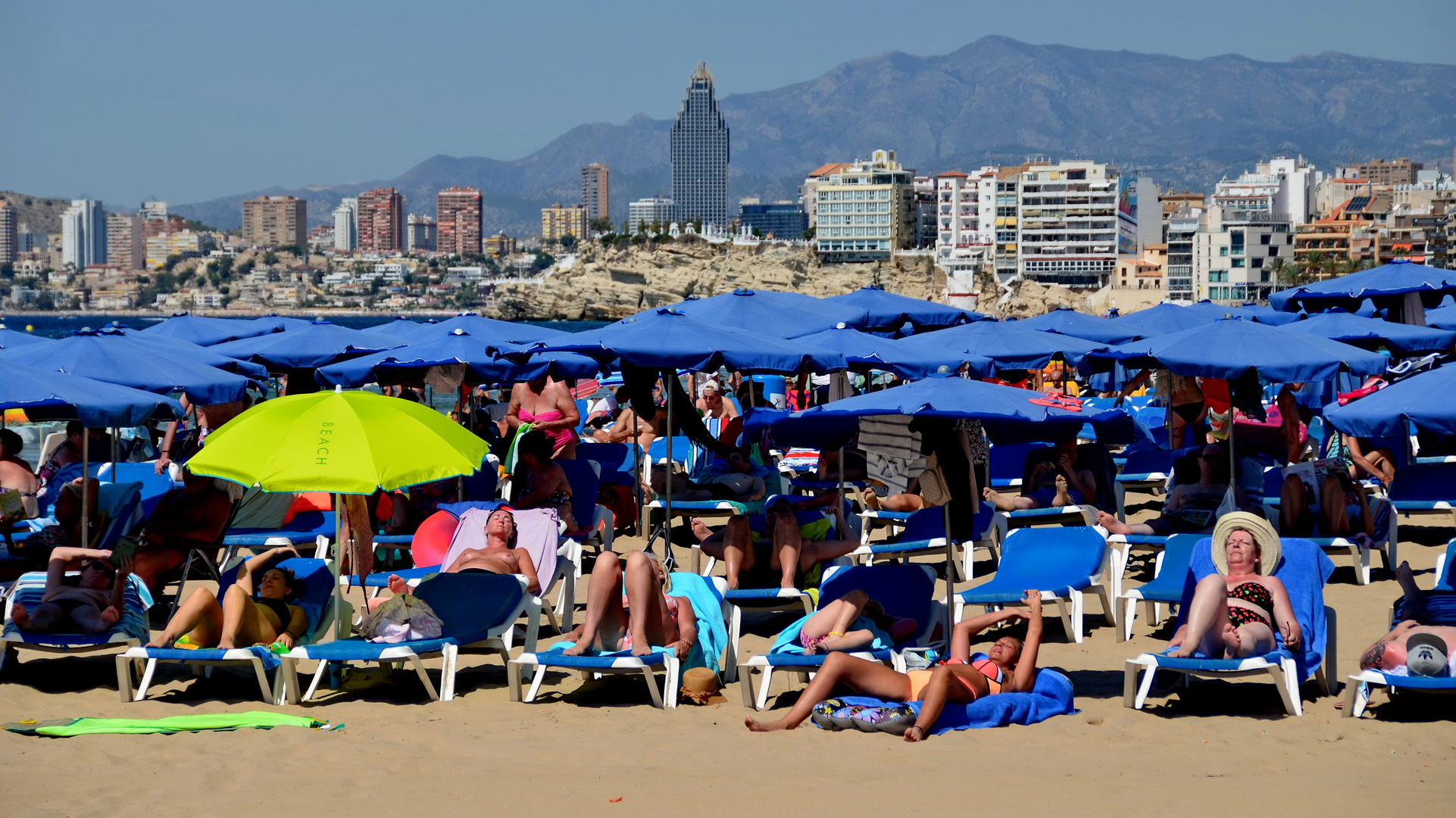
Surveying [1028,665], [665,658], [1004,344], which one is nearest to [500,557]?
[665,658]

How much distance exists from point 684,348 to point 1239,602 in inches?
149

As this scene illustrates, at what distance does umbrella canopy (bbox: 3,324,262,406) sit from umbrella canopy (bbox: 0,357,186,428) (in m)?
1.00

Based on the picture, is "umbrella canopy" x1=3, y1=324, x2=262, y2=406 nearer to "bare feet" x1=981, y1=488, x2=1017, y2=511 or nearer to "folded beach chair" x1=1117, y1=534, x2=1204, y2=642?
"bare feet" x1=981, y1=488, x2=1017, y2=511

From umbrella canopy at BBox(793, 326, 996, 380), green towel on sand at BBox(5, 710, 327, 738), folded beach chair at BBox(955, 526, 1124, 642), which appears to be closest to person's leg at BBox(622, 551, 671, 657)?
green towel on sand at BBox(5, 710, 327, 738)

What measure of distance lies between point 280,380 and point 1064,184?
124 m

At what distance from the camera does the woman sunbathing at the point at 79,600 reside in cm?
595

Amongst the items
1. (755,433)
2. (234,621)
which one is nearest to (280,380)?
(755,433)

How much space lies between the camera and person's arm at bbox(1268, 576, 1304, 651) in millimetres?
5395

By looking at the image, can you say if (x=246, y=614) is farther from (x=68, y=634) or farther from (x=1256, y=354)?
(x=1256, y=354)

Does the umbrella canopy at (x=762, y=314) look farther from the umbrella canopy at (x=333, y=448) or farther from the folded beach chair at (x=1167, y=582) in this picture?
the umbrella canopy at (x=333, y=448)

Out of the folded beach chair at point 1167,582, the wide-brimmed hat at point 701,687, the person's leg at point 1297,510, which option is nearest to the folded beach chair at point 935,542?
the folded beach chair at point 1167,582

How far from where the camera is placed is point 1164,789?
175 inches

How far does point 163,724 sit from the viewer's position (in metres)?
5.26

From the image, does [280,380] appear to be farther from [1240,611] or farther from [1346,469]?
[1240,611]
